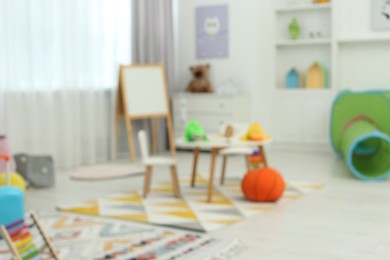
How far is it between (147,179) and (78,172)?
1.47 metres

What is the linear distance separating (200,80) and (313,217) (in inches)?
152

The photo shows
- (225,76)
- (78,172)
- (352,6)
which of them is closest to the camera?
(78,172)

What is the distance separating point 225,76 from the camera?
7.60 meters

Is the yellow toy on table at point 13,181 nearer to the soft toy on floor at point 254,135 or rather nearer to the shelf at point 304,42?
the soft toy on floor at point 254,135

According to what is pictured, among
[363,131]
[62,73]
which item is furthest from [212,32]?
[363,131]

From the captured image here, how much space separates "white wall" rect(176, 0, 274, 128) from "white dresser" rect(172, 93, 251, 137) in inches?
8.8

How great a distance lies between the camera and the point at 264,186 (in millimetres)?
4336

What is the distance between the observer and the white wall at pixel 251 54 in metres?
7.36

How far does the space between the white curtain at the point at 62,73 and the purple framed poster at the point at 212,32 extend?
1043mm

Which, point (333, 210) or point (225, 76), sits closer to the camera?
point (333, 210)

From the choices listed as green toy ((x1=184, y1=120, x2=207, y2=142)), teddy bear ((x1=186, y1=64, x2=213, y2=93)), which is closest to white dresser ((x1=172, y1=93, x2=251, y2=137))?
teddy bear ((x1=186, y1=64, x2=213, y2=93))

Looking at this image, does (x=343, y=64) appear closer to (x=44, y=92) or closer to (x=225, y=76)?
(x=225, y=76)

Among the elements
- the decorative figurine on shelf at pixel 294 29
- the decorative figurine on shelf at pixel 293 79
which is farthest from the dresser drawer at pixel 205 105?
the decorative figurine on shelf at pixel 294 29

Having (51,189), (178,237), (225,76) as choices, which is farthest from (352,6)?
(178,237)
